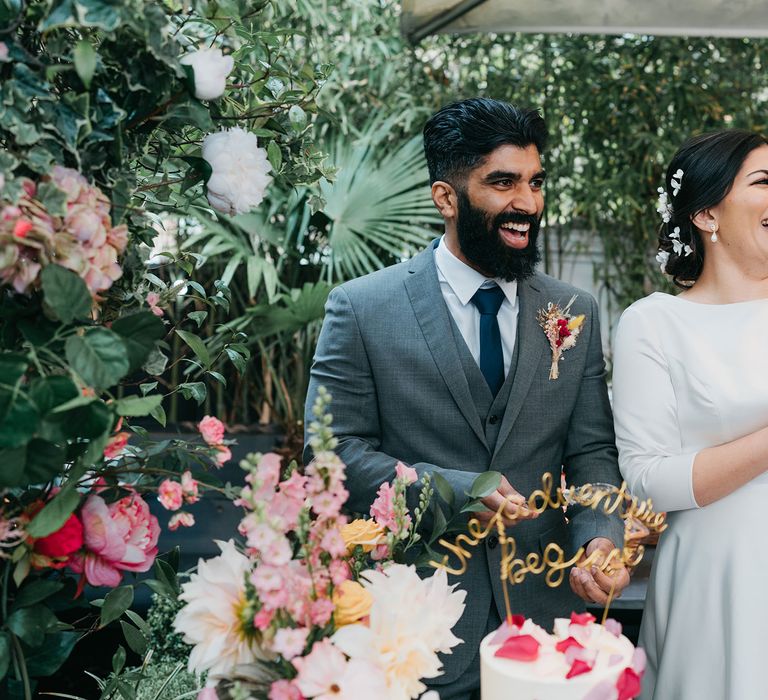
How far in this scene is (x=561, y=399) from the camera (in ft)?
6.23

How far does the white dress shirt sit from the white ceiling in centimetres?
107

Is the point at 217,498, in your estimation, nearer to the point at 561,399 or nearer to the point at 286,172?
the point at 561,399

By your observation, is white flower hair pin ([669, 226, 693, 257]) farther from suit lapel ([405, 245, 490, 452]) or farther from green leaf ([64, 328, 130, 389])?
green leaf ([64, 328, 130, 389])

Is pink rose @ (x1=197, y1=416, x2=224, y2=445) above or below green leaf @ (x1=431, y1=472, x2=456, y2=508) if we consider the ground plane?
above

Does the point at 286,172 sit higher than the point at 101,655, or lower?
higher

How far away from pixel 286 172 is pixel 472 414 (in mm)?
738

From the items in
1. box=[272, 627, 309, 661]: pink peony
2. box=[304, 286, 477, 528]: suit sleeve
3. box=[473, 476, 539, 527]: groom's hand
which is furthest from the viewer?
box=[304, 286, 477, 528]: suit sleeve

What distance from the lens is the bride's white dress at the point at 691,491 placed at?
169cm

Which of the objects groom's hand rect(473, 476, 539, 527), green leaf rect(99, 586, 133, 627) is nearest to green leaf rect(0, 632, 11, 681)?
green leaf rect(99, 586, 133, 627)

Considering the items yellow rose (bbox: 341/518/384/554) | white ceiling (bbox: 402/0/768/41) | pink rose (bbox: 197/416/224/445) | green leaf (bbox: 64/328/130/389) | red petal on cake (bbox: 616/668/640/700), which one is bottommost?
red petal on cake (bbox: 616/668/640/700)

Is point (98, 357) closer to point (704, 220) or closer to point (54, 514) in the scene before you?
point (54, 514)

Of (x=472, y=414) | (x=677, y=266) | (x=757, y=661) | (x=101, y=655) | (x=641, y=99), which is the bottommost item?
(x=101, y=655)

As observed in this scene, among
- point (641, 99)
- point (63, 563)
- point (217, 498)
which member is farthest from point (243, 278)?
→ point (63, 563)

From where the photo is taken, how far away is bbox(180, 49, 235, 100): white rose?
946mm
